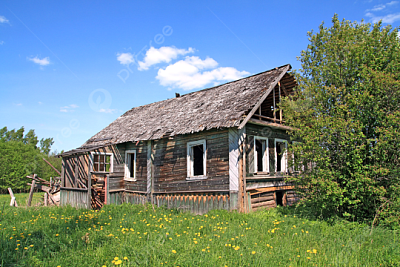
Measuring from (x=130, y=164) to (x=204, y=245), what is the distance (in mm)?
10007

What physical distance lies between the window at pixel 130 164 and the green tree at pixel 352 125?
8.46m

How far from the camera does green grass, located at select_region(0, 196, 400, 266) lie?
4.66 m

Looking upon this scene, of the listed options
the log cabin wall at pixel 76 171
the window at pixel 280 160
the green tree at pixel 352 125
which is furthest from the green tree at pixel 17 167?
the green tree at pixel 352 125

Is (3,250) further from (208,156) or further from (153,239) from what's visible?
(208,156)

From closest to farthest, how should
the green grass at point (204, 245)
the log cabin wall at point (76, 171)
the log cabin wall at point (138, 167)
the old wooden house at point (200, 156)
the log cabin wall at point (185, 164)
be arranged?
the green grass at point (204, 245) → the old wooden house at point (200, 156) → the log cabin wall at point (185, 164) → the log cabin wall at point (138, 167) → the log cabin wall at point (76, 171)

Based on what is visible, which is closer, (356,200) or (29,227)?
(356,200)

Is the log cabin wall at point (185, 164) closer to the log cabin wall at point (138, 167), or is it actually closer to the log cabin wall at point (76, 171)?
the log cabin wall at point (138, 167)

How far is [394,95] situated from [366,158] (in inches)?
67.3

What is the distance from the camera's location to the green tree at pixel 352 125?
22.9ft

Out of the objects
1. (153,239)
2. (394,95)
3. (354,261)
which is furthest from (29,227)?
(394,95)

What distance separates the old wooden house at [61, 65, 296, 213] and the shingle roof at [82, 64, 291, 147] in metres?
0.04

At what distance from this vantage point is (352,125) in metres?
7.17

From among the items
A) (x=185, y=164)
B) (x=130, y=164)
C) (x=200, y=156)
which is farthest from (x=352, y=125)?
(x=130, y=164)

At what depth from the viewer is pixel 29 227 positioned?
7.42 meters
